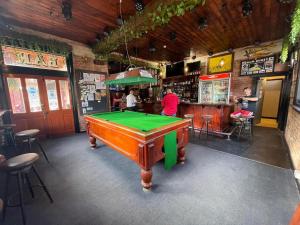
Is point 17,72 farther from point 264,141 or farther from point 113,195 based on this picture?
point 264,141

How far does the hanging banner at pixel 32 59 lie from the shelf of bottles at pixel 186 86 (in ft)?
19.3

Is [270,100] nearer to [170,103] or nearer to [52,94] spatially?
[170,103]

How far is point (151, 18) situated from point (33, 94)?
14.2 feet

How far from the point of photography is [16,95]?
13.5 feet

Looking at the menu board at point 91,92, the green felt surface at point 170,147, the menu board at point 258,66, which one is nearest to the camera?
the green felt surface at point 170,147

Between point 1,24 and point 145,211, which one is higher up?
point 1,24

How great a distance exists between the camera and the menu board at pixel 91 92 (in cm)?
527

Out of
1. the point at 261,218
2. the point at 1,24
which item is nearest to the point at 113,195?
the point at 261,218

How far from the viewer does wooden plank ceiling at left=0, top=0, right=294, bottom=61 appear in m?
3.05

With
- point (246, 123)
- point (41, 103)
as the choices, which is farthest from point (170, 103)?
point (41, 103)

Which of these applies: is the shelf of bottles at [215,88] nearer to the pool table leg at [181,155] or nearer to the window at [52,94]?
the pool table leg at [181,155]

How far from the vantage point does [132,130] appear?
2213 millimetres

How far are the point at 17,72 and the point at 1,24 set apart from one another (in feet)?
4.00

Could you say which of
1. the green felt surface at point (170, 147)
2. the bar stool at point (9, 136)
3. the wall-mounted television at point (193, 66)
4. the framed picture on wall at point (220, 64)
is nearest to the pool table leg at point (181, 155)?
the green felt surface at point (170, 147)
